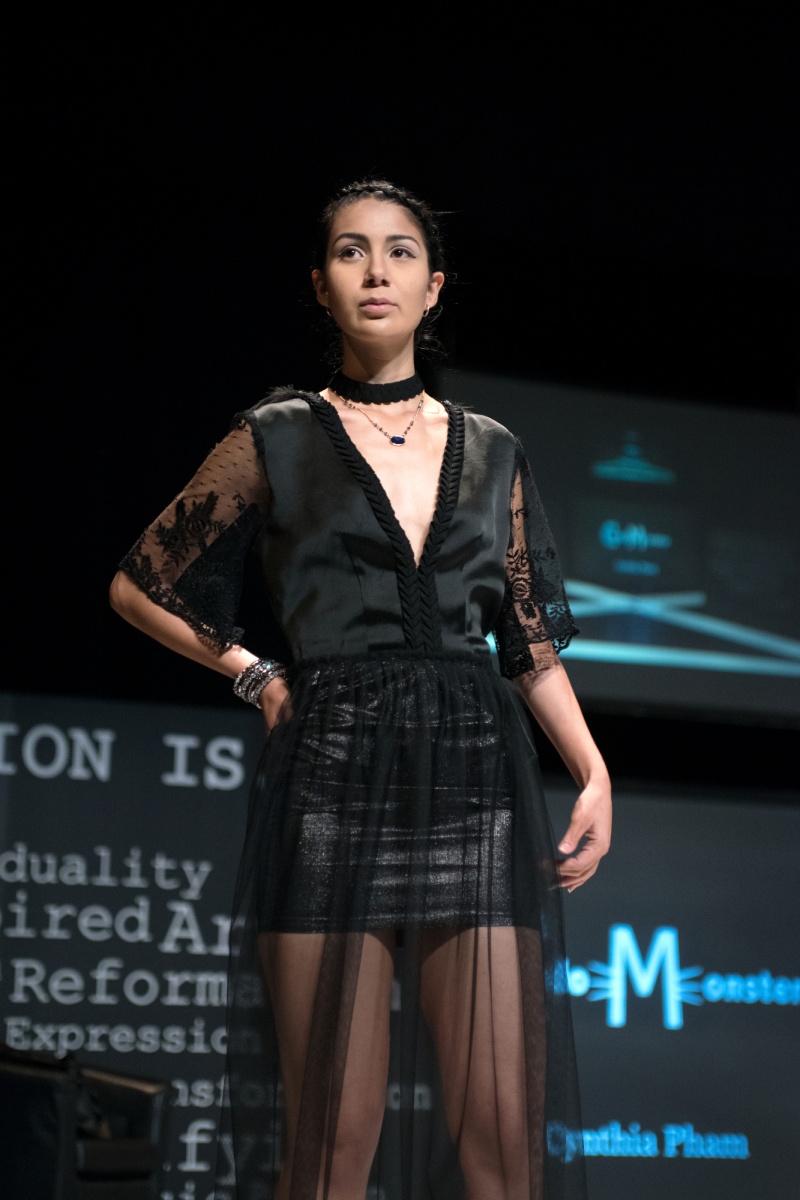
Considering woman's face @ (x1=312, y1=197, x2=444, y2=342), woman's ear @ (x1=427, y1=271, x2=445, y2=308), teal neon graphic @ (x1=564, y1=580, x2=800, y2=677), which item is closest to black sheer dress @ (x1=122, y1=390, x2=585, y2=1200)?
woman's face @ (x1=312, y1=197, x2=444, y2=342)

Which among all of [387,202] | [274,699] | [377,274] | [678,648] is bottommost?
Answer: [274,699]

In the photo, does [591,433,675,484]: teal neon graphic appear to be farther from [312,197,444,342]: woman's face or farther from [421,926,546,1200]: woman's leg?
[421,926,546,1200]: woman's leg

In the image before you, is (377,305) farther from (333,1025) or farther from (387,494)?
(333,1025)

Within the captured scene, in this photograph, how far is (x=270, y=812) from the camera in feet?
5.41

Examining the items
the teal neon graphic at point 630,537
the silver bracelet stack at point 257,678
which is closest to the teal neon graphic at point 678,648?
the teal neon graphic at point 630,537

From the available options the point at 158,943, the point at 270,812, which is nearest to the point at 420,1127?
the point at 270,812

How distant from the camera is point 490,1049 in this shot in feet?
4.97

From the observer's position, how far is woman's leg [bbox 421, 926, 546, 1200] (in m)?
1.50

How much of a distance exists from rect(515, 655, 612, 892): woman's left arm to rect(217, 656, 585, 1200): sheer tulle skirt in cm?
5

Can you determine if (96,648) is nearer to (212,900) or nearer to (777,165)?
(212,900)

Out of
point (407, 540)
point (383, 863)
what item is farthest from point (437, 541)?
point (383, 863)

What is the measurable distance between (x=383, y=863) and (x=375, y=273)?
2.30 feet

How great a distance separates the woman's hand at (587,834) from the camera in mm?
1684

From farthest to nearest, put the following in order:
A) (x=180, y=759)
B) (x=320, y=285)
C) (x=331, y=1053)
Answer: (x=180, y=759), (x=320, y=285), (x=331, y=1053)
